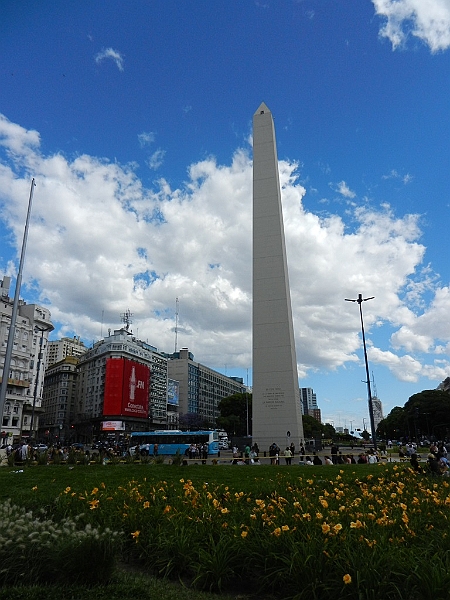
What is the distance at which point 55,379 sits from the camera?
119812 millimetres

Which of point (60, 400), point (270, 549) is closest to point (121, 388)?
point (60, 400)

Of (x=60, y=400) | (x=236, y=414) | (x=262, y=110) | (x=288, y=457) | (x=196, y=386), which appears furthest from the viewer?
(x=196, y=386)

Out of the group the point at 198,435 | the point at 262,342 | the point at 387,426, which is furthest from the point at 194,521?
the point at 387,426

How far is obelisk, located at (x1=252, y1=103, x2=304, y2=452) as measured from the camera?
3334 cm

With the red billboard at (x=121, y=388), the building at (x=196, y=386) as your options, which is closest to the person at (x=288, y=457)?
the red billboard at (x=121, y=388)

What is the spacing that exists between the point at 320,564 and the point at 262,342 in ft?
99.7

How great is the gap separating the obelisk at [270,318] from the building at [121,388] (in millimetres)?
65391

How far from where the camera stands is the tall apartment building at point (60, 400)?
111 metres

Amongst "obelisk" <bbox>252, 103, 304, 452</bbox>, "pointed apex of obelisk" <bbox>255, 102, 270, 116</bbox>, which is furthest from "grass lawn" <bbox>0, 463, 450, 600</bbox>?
"pointed apex of obelisk" <bbox>255, 102, 270, 116</bbox>

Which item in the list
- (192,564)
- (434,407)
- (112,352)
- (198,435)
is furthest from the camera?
(112,352)

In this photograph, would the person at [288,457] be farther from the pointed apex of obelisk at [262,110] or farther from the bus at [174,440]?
the pointed apex of obelisk at [262,110]

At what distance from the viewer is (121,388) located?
94.9 metres

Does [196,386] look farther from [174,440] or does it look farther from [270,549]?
[270,549]

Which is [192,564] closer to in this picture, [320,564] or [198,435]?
[320,564]
